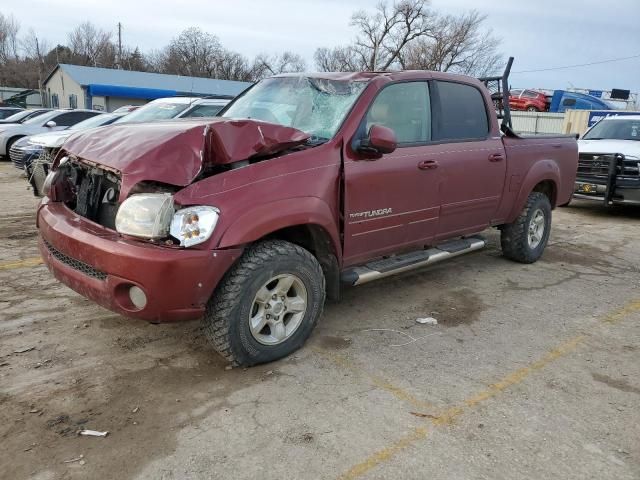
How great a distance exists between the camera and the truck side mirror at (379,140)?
143 inches

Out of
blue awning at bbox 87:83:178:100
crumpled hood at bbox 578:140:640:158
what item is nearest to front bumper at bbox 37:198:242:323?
crumpled hood at bbox 578:140:640:158

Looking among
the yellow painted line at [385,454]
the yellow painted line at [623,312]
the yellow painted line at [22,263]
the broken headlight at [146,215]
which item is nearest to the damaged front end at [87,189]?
the broken headlight at [146,215]

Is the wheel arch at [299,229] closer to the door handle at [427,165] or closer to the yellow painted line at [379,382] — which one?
the yellow painted line at [379,382]

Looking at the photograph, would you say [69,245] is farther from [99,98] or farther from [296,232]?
[99,98]

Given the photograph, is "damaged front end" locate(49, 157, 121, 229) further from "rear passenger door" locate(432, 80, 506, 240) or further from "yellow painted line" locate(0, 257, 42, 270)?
"rear passenger door" locate(432, 80, 506, 240)

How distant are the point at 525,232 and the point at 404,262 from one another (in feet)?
7.42

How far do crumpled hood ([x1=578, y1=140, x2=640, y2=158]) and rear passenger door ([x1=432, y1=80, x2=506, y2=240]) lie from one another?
5387mm

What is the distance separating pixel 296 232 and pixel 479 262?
3.25 m

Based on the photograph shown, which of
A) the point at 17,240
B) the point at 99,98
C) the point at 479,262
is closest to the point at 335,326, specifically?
the point at 479,262

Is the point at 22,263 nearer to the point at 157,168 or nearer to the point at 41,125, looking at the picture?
the point at 157,168

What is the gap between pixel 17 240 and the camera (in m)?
6.40

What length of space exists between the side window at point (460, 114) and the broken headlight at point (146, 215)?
2.53 m

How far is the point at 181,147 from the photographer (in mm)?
3189

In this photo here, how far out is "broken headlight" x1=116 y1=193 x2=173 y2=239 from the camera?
2988mm
